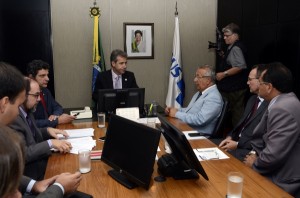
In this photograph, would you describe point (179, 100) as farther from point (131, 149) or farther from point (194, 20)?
point (131, 149)

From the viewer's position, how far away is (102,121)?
2824mm

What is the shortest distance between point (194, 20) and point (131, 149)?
4.25m

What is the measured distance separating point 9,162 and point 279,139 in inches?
69.2

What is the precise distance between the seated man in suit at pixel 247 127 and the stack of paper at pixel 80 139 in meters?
1.12

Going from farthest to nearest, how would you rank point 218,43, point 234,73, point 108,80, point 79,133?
point 218,43
point 234,73
point 108,80
point 79,133

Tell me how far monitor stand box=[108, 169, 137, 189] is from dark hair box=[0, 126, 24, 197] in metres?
→ 0.83

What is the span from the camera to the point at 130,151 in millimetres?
1657

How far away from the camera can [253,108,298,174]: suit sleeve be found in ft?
6.72

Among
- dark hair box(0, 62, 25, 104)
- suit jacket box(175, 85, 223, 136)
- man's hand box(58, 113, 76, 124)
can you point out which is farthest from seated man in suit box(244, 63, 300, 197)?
man's hand box(58, 113, 76, 124)

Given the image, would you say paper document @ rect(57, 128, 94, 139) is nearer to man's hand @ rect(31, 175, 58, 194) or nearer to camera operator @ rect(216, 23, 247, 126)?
man's hand @ rect(31, 175, 58, 194)

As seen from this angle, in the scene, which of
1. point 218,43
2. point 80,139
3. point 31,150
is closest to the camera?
point 31,150

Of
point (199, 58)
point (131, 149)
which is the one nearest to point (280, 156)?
point (131, 149)

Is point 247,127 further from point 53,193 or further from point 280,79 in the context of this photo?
point 53,193

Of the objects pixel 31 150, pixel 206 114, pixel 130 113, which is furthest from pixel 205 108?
pixel 31 150
